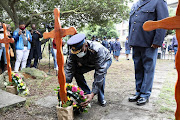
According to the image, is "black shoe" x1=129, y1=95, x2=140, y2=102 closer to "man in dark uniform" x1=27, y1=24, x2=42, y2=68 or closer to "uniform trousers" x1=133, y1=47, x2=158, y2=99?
"uniform trousers" x1=133, y1=47, x2=158, y2=99

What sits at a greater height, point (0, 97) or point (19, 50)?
point (19, 50)

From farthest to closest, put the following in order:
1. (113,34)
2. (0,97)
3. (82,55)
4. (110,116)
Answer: (113,34), (0,97), (82,55), (110,116)

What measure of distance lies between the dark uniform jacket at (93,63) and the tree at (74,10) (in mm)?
4614

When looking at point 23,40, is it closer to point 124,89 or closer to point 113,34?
point 124,89

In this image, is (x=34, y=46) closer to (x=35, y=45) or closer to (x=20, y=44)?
(x=35, y=45)

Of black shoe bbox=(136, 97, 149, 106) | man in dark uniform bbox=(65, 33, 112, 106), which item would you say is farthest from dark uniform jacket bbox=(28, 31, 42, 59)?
black shoe bbox=(136, 97, 149, 106)

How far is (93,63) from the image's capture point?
2723mm

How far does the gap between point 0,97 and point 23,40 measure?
2.89 metres

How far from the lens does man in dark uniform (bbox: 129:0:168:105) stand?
8.49 ft

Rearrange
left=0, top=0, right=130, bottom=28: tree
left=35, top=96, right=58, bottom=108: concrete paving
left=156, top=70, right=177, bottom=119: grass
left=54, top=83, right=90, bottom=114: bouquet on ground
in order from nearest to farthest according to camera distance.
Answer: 1. left=54, top=83, right=90, bottom=114: bouquet on ground
2. left=156, top=70, right=177, bottom=119: grass
3. left=35, top=96, right=58, bottom=108: concrete paving
4. left=0, top=0, right=130, bottom=28: tree

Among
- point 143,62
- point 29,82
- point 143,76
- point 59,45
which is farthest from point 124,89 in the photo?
point 29,82

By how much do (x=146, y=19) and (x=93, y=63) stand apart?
45.7 inches

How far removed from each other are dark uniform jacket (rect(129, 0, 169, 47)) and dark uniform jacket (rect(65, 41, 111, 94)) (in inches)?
26.5

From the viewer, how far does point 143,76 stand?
9.73 ft
